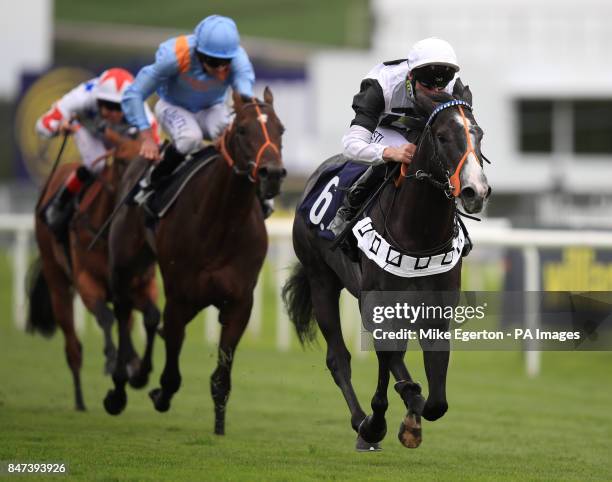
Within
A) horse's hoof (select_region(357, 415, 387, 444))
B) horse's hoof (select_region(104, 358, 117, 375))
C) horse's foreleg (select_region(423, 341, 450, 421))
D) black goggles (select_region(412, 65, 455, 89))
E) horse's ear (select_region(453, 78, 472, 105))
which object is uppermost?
black goggles (select_region(412, 65, 455, 89))

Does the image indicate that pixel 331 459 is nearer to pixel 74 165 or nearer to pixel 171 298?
pixel 171 298

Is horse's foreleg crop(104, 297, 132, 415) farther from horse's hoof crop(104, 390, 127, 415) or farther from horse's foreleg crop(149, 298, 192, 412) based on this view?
horse's foreleg crop(149, 298, 192, 412)

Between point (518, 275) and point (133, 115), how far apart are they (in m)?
5.13

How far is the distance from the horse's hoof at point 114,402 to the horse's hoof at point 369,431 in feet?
6.63

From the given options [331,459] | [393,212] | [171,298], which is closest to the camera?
[393,212]

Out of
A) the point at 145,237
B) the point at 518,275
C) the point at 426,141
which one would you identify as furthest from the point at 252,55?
the point at 426,141

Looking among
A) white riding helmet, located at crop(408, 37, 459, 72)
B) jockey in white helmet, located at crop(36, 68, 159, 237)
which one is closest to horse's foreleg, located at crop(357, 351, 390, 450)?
white riding helmet, located at crop(408, 37, 459, 72)

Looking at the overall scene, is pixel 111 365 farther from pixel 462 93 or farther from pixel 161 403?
pixel 462 93

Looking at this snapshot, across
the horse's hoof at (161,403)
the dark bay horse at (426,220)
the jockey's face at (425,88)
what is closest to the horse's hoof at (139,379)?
the horse's hoof at (161,403)

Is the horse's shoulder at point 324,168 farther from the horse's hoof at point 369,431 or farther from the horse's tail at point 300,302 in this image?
the horse's hoof at point 369,431

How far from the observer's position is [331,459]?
627 cm

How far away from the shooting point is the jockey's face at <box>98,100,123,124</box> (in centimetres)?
877

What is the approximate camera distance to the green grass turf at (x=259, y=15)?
37.4m

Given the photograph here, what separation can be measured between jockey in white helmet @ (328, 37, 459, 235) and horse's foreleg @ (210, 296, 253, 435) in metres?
1.01
